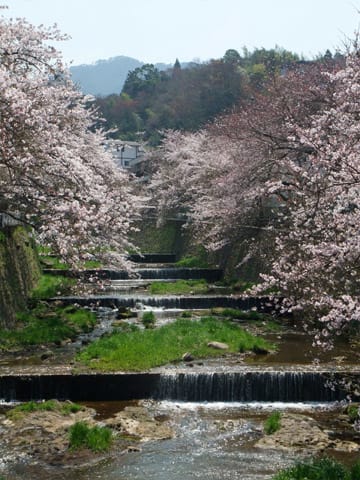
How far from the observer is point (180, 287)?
27594 millimetres

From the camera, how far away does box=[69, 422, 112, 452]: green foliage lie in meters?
10.3

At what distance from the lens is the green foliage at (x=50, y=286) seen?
22.8 meters

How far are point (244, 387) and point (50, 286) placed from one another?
12674mm

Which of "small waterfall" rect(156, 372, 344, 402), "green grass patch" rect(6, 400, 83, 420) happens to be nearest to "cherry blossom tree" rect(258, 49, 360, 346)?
"small waterfall" rect(156, 372, 344, 402)

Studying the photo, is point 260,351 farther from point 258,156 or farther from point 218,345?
point 258,156

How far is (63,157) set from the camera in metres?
13.3

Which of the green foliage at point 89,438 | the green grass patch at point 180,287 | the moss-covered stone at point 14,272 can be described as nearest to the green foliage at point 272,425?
the green foliage at point 89,438

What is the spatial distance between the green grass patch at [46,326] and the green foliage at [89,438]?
6.83 m

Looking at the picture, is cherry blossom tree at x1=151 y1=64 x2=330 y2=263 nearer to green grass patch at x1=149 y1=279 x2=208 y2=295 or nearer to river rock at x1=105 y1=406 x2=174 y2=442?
→ green grass patch at x1=149 y1=279 x2=208 y2=295

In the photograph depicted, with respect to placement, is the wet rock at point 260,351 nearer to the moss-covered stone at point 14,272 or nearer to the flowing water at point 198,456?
the flowing water at point 198,456

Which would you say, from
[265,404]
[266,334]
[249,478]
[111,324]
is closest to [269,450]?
[249,478]

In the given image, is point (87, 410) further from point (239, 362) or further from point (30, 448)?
point (239, 362)

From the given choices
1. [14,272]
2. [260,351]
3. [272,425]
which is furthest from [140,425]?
[14,272]

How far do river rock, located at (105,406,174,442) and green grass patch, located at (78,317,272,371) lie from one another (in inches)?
84.5
